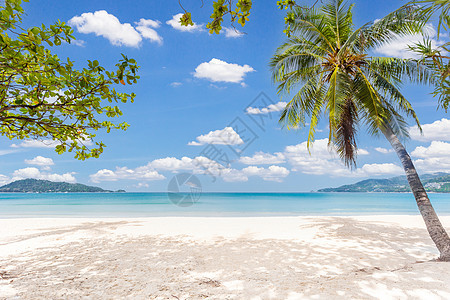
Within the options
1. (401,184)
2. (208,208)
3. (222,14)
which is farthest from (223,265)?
(401,184)

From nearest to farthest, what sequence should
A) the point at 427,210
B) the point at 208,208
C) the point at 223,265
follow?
1. the point at 223,265
2. the point at 427,210
3. the point at 208,208

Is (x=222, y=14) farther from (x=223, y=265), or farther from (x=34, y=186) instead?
(x=34, y=186)

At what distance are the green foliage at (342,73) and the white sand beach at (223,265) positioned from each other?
3.09 m

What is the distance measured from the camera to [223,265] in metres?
4.79

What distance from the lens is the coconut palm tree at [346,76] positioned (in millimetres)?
6324

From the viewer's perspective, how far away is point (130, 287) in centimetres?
376

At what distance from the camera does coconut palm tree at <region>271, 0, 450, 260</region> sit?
20.7 ft

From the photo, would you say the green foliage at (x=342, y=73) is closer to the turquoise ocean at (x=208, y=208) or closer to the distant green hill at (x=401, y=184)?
the turquoise ocean at (x=208, y=208)

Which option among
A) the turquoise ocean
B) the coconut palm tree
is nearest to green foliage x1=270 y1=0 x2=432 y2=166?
the coconut palm tree

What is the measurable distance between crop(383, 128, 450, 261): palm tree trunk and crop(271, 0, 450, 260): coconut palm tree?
17mm

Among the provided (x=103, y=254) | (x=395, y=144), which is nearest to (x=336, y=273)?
(x=395, y=144)

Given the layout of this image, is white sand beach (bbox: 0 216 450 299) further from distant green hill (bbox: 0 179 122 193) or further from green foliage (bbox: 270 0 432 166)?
distant green hill (bbox: 0 179 122 193)

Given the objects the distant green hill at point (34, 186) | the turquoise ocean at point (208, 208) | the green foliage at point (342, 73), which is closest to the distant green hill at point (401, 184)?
the turquoise ocean at point (208, 208)

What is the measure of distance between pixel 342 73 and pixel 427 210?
396 cm
